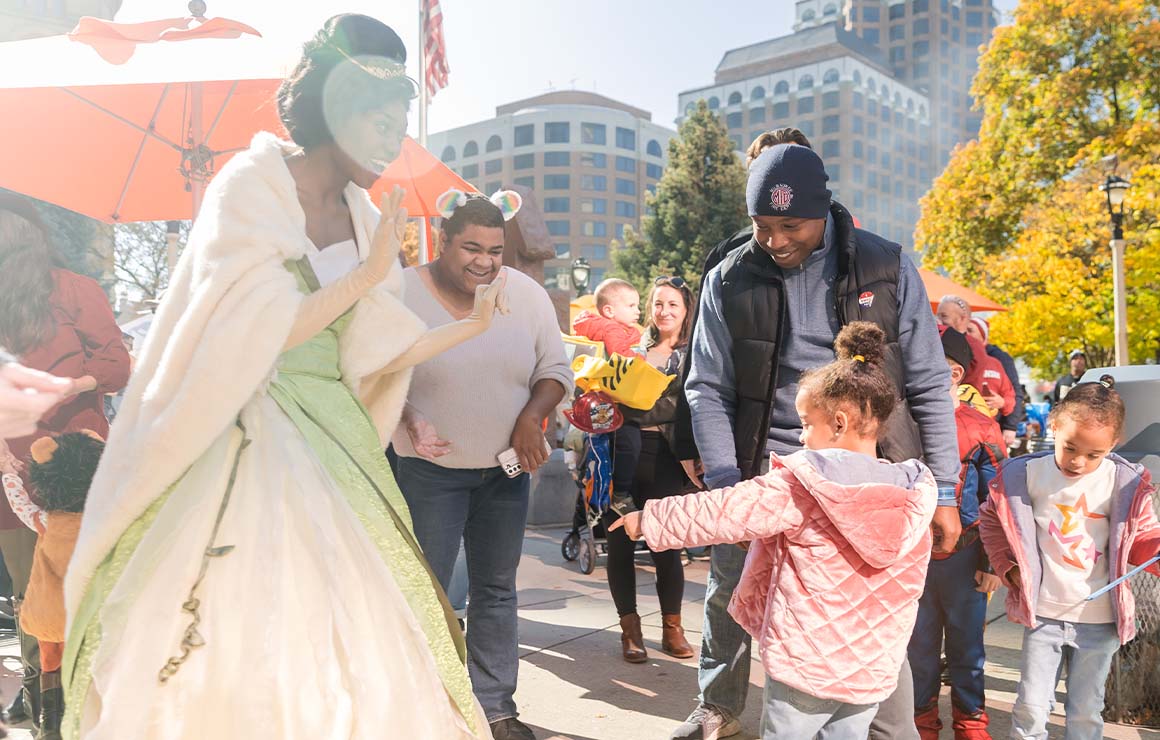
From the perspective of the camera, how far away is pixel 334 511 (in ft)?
7.11

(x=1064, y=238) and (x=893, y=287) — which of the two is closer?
(x=893, y=287)

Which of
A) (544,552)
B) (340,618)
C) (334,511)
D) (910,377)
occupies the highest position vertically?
(910,377)

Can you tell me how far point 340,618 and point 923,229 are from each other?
75.7 ft

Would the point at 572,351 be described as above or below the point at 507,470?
above

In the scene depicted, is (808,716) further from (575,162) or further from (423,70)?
(575,162)

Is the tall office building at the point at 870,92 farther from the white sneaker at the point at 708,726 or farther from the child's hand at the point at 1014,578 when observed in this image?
the white sneaker at the point at 708,726

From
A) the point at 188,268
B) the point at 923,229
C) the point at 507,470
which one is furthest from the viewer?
the point at 923,229

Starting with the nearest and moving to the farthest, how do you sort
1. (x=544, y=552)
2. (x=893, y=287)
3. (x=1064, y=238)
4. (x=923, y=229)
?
(x=893, y=287)
(x=544, y=552)
(x=1064, y=238)
(x=923, y=229)

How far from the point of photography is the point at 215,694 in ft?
6.43

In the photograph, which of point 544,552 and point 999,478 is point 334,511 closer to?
point 999,478

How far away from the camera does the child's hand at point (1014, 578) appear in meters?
3.39

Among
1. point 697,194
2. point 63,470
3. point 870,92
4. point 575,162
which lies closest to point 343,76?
point 63,470

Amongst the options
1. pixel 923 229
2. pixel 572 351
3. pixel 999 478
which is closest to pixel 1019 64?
pixel 923 229

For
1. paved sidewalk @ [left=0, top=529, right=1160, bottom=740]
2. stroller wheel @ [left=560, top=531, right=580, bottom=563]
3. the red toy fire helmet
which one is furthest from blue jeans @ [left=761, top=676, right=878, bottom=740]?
stroller wheel @ [left=560, top=531, right=580, bottom=563]
